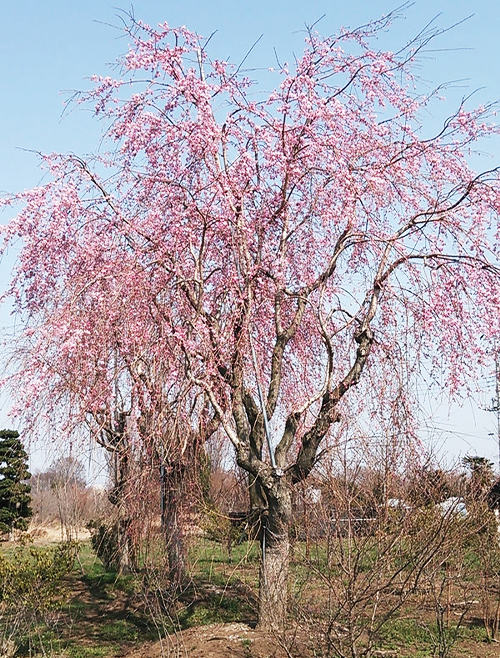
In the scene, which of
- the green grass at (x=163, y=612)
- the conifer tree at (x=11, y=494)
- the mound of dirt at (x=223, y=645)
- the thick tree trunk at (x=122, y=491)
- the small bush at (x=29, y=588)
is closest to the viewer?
the mound of dirt at (x=223, y=645)

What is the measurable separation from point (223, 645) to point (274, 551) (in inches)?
34.1

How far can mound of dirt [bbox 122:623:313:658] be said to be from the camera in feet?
20.2

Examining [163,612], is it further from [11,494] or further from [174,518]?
[11,494]

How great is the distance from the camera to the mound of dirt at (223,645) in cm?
617

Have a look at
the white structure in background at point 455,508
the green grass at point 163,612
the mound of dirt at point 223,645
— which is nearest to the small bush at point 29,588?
the green grass at point 163,612

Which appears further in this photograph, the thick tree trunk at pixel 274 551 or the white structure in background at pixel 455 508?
Answer: the thick tree trunk at pixel 274 551

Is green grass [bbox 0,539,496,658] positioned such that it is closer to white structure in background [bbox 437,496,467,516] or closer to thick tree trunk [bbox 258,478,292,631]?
thick tree trunk [bbox 258,478,292,631]

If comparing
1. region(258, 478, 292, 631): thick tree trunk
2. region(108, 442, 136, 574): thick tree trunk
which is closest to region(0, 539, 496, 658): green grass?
region(258, 478, 292, 631): thick tree trunk

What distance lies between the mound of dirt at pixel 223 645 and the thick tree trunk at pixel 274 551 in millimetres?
216

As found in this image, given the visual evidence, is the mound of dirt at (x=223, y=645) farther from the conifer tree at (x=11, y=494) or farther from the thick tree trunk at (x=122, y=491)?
the conifer tree at (x=11, y=494)

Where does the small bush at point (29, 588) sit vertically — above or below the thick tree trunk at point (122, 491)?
below

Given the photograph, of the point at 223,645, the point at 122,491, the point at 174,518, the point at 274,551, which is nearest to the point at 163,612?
the point at 174,518

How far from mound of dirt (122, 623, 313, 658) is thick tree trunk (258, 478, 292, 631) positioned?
8.5 inches

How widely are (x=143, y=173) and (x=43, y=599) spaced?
4308mm
